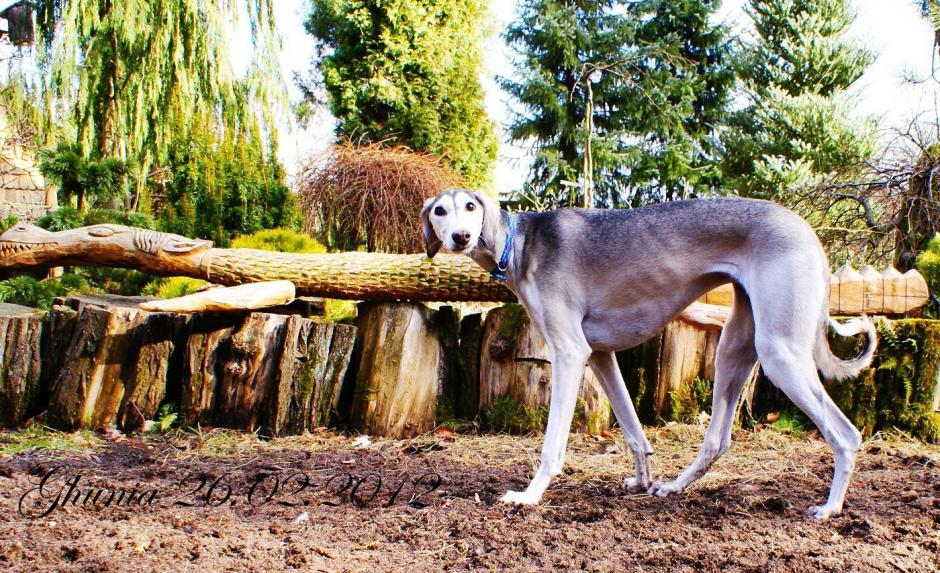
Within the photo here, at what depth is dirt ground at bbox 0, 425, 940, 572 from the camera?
8.02 feet

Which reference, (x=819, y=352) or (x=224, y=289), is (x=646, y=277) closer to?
(x=819, y=352)

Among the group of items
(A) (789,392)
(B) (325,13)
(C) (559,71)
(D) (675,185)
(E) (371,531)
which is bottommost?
(E) (371,531)

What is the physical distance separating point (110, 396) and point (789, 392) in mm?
4409

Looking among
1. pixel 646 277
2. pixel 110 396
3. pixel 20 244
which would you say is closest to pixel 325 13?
pixel 20 244

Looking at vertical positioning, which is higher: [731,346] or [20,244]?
[20,244]

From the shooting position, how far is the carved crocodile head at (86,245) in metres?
5.44

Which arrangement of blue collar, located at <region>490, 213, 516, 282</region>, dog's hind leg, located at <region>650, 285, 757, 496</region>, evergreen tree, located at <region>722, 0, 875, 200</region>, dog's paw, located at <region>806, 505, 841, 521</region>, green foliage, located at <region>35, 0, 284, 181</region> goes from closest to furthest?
1. dog's paw, located at <region>806, 505, 841, 521</region>
2. dog's hind leg, located at <region>650, 285, 757, 496</region>
3. blue collar, located at <region>490, 213, 516, 282</region>
4. green foliage, located at <region>35, 0, 284, 181</region>
5. evergreen tree, located at <region>722, 0, 875, 200</region>

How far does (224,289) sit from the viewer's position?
4.90 m

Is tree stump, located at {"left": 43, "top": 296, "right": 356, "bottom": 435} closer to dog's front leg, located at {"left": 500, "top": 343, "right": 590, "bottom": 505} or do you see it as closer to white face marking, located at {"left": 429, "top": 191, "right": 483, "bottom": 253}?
white face marking, located at {"left": 429, "top": 191, "right": 483, "bottom": 253}

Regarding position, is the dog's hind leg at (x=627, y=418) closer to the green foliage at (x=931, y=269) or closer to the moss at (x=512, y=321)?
the moss at (x=512, y=321)

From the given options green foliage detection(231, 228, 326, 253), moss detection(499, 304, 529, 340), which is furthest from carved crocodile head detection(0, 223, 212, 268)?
moss detection(499, 304, 529, 340)

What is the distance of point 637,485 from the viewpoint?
358 cm

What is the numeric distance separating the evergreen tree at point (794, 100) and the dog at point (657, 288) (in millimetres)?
13052

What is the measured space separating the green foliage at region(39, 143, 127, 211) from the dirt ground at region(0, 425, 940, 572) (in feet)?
13.9
